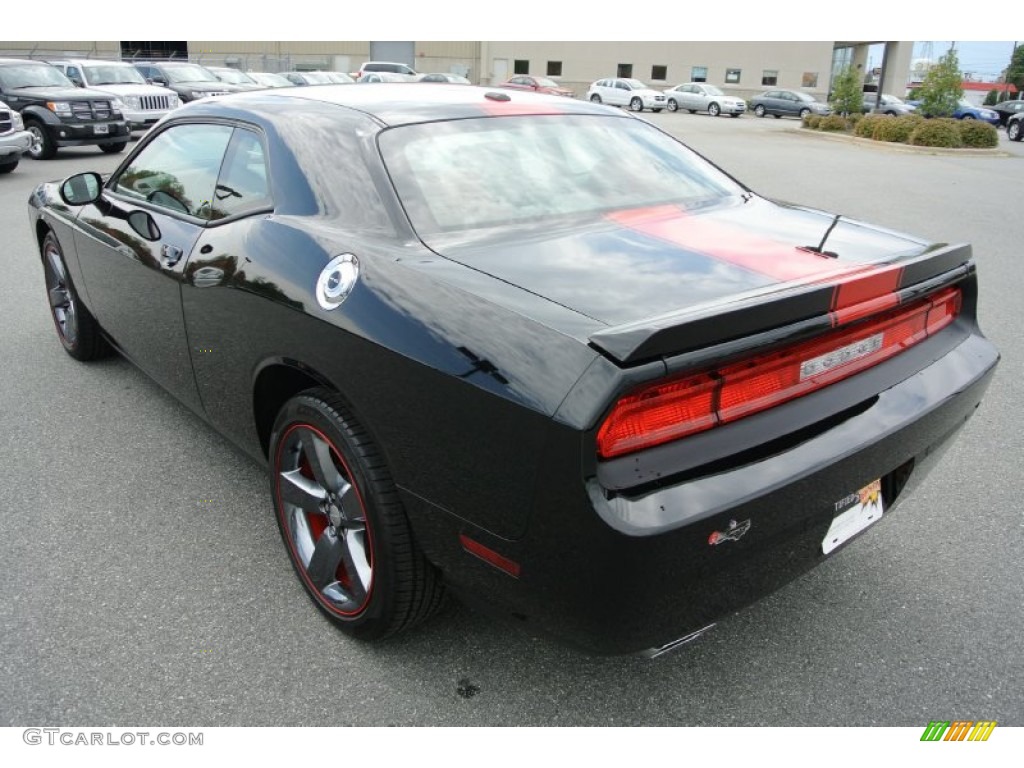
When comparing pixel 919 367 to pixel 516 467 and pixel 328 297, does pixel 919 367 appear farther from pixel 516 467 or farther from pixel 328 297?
pixel 328 297

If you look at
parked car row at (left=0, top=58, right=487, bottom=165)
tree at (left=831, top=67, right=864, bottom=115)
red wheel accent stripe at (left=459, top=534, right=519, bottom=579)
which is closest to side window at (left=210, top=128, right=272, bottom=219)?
red wheel accent stripe at (left=459, top=534, right=519, bottom=579)

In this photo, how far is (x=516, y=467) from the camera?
1.78 metres

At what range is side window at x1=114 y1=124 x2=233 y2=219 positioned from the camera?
3.12 meters

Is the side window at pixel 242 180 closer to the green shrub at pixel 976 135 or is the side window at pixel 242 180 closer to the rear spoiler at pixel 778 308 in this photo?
the rear spoiler at pixel 778 308

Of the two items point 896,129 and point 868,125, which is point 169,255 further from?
point 868,125

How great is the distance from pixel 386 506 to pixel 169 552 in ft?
4.02

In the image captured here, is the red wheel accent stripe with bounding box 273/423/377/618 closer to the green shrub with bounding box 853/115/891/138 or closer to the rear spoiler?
the rear spoiler

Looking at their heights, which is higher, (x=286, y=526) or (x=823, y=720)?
(x=286, y=526)

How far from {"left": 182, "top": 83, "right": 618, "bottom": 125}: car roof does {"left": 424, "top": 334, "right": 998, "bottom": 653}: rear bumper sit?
5.16 feet

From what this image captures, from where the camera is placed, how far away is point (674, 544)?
172 cm

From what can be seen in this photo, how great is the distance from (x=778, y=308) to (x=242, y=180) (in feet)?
6.59

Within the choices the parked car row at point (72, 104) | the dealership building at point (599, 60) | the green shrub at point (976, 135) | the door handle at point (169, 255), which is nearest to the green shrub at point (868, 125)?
the green shrub at point (976, 135)

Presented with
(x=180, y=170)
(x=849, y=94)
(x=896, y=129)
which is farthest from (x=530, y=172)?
(x=849, y=94)

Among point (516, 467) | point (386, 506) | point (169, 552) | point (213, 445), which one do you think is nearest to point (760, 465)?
point (516, 467)
